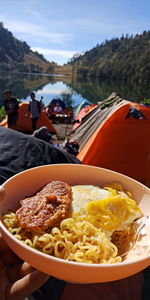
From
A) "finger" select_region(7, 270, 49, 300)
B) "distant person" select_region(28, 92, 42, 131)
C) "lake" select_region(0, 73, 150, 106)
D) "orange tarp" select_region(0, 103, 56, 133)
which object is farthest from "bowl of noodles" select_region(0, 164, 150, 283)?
"lake" select_region(0, 73, 150, 106)

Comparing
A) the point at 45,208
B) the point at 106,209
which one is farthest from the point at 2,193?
the point at 106,209

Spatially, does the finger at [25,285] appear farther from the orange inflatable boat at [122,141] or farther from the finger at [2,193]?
the orange inflatable boat at [122,141]

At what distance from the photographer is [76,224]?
1.09 meters

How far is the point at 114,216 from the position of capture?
1.14 metres

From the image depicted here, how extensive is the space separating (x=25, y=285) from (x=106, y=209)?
54 centimetres

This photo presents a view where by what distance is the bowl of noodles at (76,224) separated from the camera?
3.01 ft

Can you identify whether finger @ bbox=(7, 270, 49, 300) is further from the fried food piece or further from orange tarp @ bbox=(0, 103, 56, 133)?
orange tarp @ bbox=(0, 103, 56, 133)

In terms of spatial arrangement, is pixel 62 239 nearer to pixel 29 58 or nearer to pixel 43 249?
pixel 43 249

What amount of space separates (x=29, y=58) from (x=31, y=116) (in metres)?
157

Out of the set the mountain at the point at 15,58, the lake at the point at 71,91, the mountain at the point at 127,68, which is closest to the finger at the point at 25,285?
the lake at the point at 71,91

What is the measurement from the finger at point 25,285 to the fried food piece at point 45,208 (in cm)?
29

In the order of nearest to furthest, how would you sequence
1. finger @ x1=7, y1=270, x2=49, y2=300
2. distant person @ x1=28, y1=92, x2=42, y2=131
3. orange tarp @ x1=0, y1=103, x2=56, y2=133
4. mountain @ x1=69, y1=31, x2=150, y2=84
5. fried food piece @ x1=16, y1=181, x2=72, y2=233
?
1. fried food piece @ x1=16, y1=181, x2=72, y2=233
2. finger @ x1=7, y1=270, x2=49, y2=300
3. distant person @ x1=28, y1=92, x2=42, y2=131
4. orange tarp @ x1=0, y1=103, x2=56, y2=133
5. mountain @ x1=69, y1=31, x2=150, y2=84

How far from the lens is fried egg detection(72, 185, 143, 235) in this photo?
1.12 metres

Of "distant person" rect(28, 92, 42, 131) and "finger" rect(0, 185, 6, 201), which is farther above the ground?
"finger" rect(0, 185, 6, 201)
